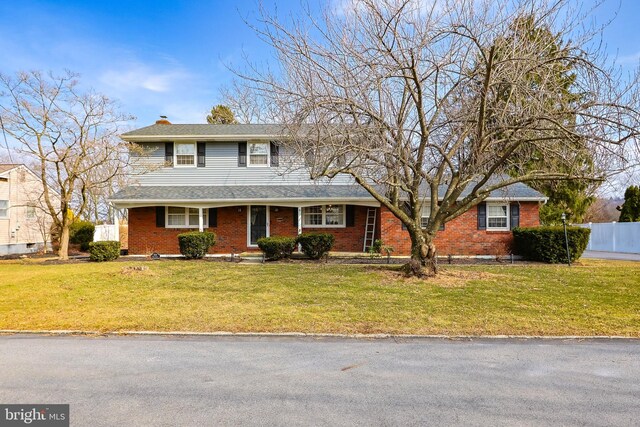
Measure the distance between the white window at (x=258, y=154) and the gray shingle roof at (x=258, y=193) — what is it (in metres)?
1.25

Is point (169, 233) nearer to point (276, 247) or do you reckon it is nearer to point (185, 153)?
point (185, 153)

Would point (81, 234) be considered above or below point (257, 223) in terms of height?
below

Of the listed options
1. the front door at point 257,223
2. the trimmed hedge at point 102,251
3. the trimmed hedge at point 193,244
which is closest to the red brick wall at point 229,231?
the front door at point 257,223

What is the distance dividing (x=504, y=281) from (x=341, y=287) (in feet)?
14.3

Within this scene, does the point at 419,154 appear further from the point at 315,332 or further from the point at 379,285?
the point at 315,332

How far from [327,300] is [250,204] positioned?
9.63 metres

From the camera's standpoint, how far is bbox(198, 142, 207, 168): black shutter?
18734 millimetres

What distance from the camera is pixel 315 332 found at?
6.29m

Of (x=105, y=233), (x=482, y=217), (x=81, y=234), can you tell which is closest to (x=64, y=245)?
(x=105, y=233)

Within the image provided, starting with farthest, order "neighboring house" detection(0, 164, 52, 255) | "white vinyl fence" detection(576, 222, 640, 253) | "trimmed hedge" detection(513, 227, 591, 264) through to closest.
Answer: "neighboring house" detection(0, 164, 52, 255) < "white vinyl fence" detection(576, 222, 640, 253) < "trimmed hedge" detection(513, 227, 591, 264)

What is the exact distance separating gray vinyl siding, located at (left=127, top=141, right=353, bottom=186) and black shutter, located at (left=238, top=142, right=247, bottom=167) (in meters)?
0.15

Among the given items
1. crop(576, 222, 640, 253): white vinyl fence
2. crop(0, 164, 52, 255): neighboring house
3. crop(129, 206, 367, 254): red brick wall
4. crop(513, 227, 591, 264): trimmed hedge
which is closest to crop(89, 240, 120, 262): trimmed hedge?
crop(129, 206, 367, 254): red brick wall

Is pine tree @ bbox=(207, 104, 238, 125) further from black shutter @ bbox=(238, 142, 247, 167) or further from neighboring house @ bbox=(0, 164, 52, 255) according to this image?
black shutter @ bbox=(238, 142, 247, 167)

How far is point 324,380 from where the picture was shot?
4.31 m
